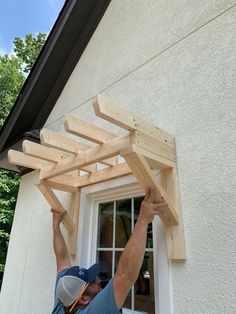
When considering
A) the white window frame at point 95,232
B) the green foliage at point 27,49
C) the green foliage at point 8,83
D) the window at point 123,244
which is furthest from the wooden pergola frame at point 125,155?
the green foliage at point 27,49

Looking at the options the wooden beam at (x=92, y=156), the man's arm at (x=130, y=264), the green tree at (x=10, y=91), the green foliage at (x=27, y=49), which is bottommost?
the man's arm at (x=130, y=264)

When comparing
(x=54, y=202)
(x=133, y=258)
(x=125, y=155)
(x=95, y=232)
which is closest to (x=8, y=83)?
(x=54, y=202)

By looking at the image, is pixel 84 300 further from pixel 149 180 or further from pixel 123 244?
pixel 149 180

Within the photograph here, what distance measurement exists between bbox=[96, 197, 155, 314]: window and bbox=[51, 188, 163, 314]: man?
18.3 inches

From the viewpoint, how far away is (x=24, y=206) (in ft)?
13.8

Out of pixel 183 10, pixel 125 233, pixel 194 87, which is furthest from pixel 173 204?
pixel 183 10

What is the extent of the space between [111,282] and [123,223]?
1.04 m

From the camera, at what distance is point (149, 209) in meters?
1.75

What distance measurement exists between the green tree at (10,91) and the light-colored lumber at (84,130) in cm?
932

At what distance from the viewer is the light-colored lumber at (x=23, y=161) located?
2582mm

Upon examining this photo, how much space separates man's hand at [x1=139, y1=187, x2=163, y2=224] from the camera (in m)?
1.72

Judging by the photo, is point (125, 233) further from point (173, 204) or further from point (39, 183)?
point (39, 183)

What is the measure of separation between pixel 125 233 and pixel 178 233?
0.78m

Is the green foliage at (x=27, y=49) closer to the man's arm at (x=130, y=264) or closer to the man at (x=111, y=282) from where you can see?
the man at (x=111, y=282)
